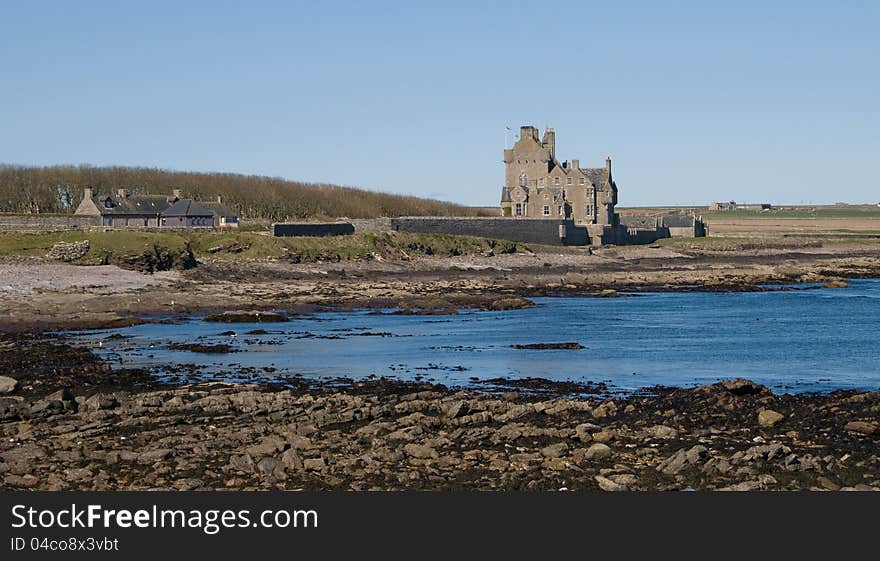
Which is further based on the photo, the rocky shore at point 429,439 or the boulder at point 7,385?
the boulder at point 7,385

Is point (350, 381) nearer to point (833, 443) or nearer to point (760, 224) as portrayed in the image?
point (833, 443)

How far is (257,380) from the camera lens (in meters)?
28.3

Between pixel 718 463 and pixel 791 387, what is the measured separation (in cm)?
1031

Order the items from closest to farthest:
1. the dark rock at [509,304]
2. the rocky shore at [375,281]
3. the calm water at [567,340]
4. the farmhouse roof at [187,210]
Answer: the calm water at [567,340]
the rocky shore at [375,281]
the dark rock at [509,304]
the farmhouse roof at [187,210]

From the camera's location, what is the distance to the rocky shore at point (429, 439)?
1764cm

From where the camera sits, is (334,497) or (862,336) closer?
(334,497)

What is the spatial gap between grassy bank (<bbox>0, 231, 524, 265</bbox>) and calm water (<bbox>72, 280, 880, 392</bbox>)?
1953 centimetres

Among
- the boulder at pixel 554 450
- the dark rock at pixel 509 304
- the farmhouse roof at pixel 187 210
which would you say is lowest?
the dark rock at pixel 509 304

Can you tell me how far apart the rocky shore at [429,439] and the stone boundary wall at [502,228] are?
57.1 m

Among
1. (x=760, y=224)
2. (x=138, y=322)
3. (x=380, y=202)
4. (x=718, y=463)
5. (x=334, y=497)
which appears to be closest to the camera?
(x=334, y=497)

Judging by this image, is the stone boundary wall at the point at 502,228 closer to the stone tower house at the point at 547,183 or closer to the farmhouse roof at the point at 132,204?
the stone tower house at the point at 547,183

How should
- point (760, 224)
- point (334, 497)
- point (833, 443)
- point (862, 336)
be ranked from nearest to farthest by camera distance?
point (334, 497), point (833, 443), point (862, 336), point (760, 224)

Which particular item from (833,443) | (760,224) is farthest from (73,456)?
(760,224)

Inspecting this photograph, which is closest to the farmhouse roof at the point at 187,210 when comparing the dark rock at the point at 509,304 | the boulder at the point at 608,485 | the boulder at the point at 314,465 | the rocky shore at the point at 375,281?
the rocky shore at the point at 375,281
